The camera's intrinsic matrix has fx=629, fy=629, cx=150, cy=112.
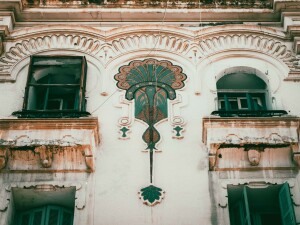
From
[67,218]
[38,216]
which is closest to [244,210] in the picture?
[67,218]

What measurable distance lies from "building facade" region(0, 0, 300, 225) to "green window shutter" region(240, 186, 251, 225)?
0.02 m

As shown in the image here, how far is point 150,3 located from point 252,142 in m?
4.84

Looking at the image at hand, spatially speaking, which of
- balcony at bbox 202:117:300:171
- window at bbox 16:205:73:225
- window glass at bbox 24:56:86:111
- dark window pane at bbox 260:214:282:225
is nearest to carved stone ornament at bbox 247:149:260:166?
balcony at bbox 202:117:300:171

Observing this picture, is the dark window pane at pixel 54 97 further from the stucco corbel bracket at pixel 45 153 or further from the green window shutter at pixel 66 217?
the green window shutter at pixel 66 217

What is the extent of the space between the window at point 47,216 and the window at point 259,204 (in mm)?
2905

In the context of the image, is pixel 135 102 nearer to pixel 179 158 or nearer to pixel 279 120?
pixel 179 158

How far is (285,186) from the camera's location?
1085 cm

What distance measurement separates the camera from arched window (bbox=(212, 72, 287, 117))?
1245 cm

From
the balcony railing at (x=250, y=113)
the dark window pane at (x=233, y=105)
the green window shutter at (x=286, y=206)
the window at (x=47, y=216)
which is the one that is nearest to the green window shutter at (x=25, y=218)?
the window at (x=47, y=216)

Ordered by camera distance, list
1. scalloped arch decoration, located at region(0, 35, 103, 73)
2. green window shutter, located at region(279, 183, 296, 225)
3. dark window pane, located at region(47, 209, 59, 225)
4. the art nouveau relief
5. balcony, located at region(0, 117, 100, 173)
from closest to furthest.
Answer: green window shutter, located at region(279, 183, 296, 225) → dark window pane, located at region(47, 209, 59, 225) → balcony, located at region(0, 117, 100, 173) → the art nouveau relief → scalloped arch decoration, located at region(0, 35, 103, 73)

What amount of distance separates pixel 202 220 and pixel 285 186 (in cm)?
157

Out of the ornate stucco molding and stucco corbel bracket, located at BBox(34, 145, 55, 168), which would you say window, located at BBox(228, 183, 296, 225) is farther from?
the ornate stucco molding

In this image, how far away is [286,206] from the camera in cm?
1064

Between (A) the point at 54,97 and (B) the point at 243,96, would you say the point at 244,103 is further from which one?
(A) the point at 54,97
